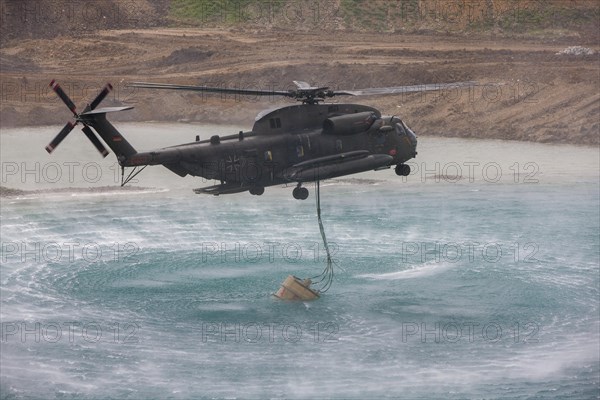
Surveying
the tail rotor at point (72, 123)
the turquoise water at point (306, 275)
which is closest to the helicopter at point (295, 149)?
the tail rotor at point (72, 123)

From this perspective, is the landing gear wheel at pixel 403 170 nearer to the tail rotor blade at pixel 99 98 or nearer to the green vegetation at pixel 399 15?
the tail rotor blade at pixel 99 98

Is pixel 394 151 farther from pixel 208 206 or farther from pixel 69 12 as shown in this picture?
pixel 69 12

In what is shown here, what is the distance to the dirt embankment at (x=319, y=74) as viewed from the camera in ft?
364

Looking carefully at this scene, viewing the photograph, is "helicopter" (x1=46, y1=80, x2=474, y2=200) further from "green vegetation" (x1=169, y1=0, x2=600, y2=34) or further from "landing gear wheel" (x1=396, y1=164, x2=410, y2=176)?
"green vegetation" (x1=169, y1=0, x2=600, y2=34)

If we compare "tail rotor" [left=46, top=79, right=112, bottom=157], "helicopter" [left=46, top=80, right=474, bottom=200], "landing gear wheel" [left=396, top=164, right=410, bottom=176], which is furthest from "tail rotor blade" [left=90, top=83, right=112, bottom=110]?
"landing gear wheel" [left=396, top=164, right=410, bottom=176]

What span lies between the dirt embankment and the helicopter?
54.7 meters

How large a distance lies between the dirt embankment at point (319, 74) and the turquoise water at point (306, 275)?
8.62m

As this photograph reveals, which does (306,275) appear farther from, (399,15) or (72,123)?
(399,15)

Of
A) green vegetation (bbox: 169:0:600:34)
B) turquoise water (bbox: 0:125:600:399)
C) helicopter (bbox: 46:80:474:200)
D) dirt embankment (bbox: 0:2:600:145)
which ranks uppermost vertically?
green vegetation (bbox: 169:0:600:34)

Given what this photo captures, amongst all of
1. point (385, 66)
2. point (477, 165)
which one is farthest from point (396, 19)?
point (477, 165)

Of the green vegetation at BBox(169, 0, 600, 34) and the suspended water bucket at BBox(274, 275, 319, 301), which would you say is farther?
the green vegetation at BBox(169, 0, 600, 34)

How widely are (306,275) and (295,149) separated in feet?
79.5

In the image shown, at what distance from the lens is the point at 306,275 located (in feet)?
255

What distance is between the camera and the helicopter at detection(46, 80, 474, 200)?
173 feet
